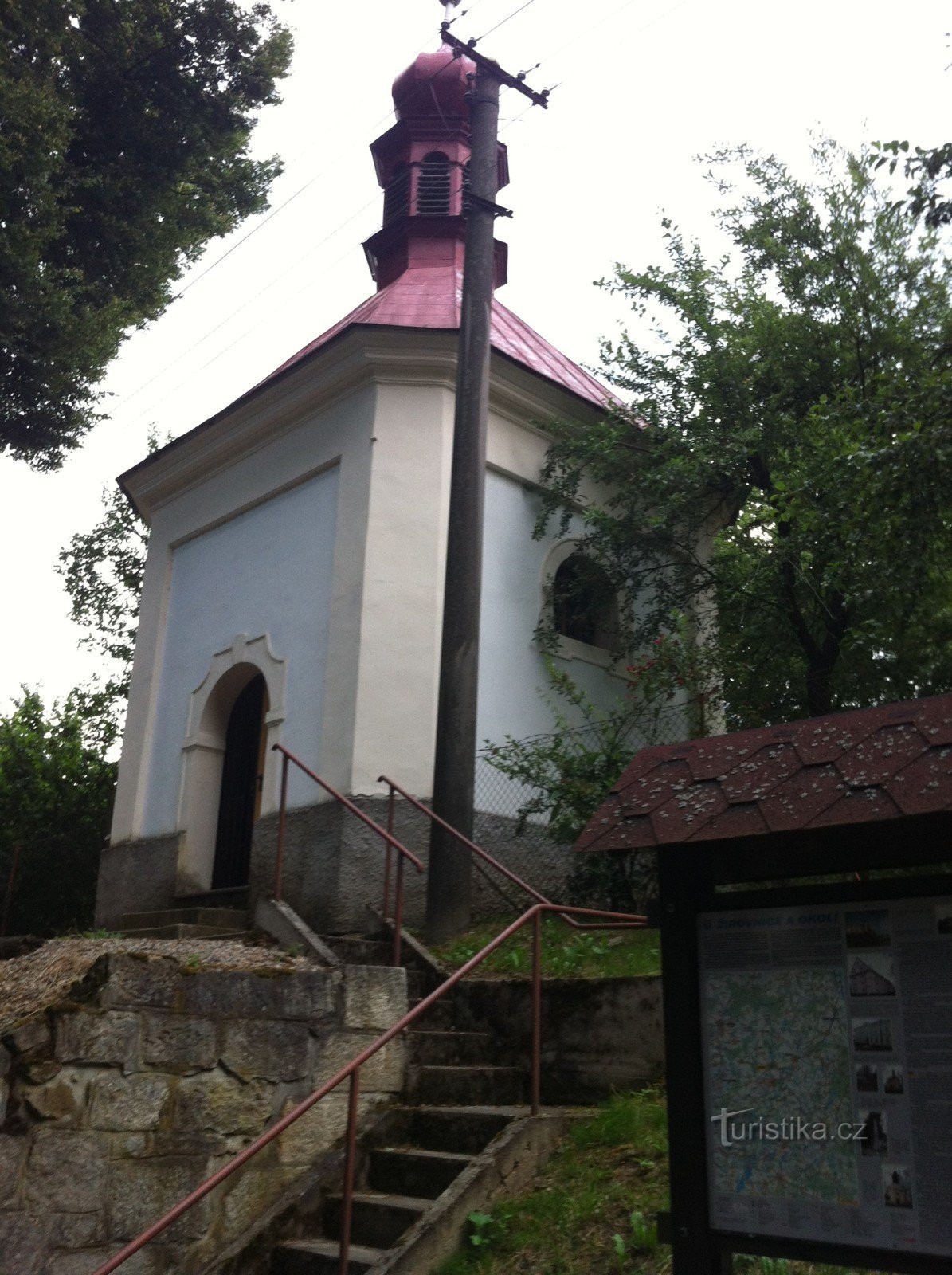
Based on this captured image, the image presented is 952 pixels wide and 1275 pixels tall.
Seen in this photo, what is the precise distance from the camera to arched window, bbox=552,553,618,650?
42.8 ft

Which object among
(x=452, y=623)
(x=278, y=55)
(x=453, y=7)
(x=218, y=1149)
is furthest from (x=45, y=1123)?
(x=278, y=55)

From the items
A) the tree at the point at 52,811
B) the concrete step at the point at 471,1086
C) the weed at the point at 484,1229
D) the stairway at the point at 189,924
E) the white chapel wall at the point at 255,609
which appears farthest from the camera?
the tree at the point at 52,811

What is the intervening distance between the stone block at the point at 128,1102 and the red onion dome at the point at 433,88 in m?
13.9

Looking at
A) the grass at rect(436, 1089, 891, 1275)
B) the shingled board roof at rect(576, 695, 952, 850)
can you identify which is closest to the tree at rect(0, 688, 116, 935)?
the grass at rect(436, 1089, 891, 1275)

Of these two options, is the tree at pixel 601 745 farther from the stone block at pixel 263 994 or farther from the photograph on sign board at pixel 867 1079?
the photograph on sign board at pixel 867 1079

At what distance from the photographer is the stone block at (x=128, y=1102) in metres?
6.05

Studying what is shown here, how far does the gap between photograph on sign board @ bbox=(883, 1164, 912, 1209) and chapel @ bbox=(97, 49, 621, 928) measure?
7.15 meters

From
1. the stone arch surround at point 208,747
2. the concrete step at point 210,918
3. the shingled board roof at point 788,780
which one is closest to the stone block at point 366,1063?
the concrete step at point 210,918

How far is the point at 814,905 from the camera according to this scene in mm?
3885

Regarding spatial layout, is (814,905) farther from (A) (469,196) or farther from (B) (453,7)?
(B) (453,7)

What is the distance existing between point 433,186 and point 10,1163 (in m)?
13.8

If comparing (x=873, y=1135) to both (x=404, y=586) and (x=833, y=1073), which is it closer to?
(x=833, y=1073)

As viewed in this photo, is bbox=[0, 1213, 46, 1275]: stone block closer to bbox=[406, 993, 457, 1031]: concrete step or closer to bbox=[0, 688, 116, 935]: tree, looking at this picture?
bbox=[406, 993, 457, 1031]: concrete step

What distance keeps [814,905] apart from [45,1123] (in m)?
3.97
